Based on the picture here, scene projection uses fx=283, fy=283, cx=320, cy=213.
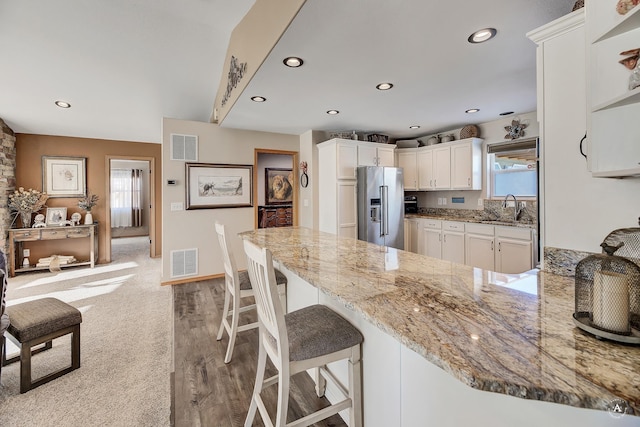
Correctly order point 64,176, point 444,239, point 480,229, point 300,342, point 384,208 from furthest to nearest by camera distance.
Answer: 1. point 64,176
2. point 384,208
3. point 444,239
4. point 480,229
5. point 300,342

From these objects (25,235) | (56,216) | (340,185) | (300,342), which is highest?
(340,185)

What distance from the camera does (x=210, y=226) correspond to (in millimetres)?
4441

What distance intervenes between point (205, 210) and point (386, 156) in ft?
10.2

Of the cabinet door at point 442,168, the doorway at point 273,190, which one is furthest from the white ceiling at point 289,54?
the doorway at point 273,190

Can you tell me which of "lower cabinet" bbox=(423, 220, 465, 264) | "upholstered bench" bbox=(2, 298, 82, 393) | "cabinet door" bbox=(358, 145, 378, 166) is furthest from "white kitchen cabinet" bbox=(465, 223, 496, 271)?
"upholstered bench" bbox=(2, 298, 82, 393)

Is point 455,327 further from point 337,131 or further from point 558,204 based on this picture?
point 337,131

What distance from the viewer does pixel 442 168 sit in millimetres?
4734

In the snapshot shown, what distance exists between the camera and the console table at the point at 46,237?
186 inches

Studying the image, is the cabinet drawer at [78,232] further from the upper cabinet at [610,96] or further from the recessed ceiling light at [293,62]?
the upper cabinet at [610,96]

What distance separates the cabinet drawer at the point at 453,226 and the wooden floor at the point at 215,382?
3152mm

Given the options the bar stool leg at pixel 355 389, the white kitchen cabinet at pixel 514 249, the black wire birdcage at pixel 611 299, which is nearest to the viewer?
the black wire birdcage at pixel 611 299

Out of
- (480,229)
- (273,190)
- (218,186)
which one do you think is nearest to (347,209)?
(480,229)

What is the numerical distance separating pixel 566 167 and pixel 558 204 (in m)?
0.18

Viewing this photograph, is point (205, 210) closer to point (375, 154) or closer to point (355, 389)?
point (375, 154)
